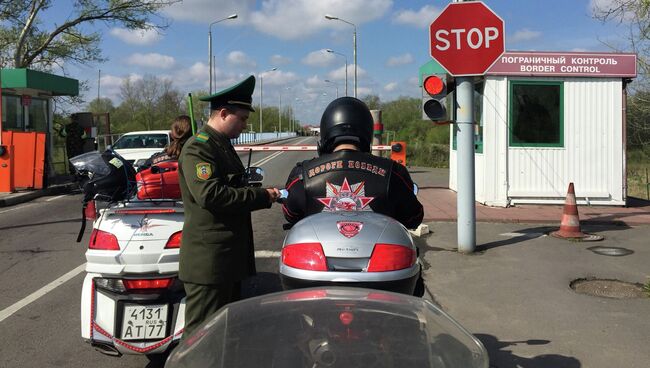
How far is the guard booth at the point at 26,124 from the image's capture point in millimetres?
14303

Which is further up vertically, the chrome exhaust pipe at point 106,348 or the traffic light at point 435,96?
the traffic light at point 435,96

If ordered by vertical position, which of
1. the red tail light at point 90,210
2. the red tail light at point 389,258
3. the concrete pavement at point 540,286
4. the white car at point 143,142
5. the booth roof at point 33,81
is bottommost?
the concrete pavement at point 540,286

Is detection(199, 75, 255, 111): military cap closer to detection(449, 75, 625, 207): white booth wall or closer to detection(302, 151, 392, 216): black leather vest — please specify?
detection(302, 151, 392, 216): black leather vest

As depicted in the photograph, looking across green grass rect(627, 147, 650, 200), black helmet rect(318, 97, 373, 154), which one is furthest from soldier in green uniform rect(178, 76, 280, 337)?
green grass rect(627, 147, 650, 200)

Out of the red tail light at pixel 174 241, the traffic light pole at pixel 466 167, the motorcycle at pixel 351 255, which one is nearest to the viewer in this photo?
the motorcycle at pixel 351 255

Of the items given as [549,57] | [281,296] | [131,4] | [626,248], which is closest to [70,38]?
[131,4]

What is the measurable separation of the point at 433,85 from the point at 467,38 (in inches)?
30.7

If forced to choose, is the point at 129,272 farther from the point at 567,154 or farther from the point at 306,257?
the point at 567,154

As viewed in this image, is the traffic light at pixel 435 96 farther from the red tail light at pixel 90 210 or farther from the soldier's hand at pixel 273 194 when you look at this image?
the red tail light at pixel 90 210

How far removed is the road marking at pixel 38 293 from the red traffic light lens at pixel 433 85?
5293 mm

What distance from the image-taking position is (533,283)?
6215 millimetres

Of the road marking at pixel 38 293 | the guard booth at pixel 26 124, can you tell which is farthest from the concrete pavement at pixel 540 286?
the guard booth at pixel 26 124

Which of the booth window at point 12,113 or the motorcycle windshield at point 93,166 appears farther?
the booth window at point 12,113

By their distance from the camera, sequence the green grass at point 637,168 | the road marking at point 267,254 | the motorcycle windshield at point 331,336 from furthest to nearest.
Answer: the green grass at point 637,168
the road marking at point 267,254
the motorcycle windshield at point 331,336
